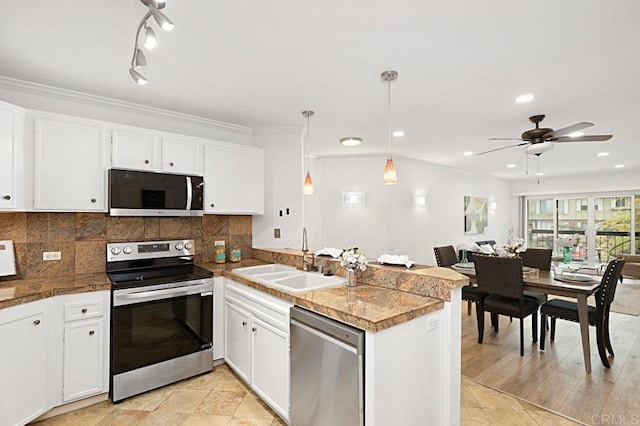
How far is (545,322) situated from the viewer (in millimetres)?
3520

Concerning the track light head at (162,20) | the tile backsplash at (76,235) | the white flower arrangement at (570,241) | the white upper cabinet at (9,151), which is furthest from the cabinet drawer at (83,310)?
the white flower arrangement at (570,241)

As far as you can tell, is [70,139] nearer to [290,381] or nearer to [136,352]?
[136,352]

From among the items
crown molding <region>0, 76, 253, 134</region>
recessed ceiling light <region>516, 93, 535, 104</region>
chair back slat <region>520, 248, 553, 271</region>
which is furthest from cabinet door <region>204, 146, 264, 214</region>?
chair back slat <region>520, 248, 553, 271</region>

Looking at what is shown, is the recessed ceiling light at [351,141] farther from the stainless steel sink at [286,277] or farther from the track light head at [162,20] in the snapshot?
the track light head at [162,20]

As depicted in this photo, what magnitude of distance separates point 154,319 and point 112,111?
2048 mm

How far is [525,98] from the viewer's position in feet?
10.2

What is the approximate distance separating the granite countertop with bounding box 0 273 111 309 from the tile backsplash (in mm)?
145

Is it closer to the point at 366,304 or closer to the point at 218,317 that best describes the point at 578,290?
the point at 366,304

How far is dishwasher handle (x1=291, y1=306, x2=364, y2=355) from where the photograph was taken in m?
1.72

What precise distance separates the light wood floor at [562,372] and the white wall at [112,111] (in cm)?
371

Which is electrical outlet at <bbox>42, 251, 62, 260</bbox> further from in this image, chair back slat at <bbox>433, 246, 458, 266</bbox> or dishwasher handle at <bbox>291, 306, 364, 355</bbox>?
chair back slat at <bbox>433, 246, 458, 266</bbox>

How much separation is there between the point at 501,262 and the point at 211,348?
10.3 ft

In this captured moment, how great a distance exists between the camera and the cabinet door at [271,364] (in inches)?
88.2

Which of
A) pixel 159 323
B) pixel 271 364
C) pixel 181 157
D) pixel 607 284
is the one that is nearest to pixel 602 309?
pixel 607 284
